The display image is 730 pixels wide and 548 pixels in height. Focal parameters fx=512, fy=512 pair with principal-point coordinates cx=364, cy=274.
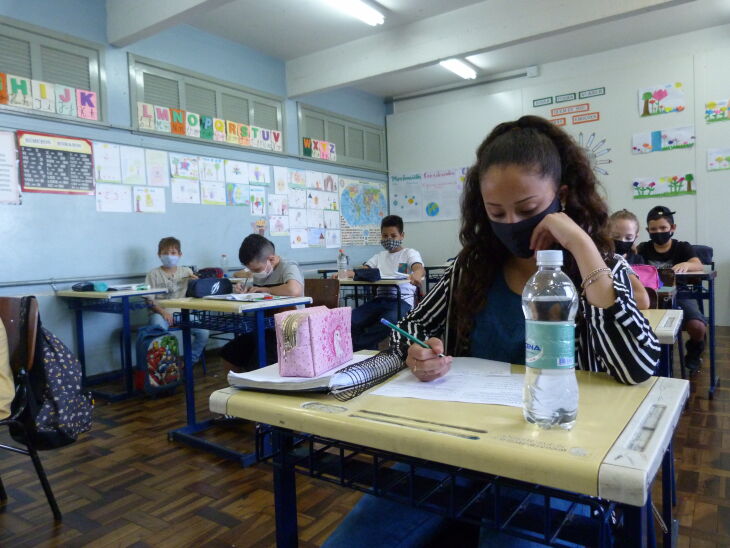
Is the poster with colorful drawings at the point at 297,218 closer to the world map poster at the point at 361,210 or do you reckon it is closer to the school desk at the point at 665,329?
the world map poster at the point at 361,210

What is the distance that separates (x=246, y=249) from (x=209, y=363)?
1828mm

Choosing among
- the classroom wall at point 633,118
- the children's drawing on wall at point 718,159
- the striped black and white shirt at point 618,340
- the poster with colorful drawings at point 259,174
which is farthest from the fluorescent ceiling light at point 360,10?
the striped black and white shirt at point 618,340

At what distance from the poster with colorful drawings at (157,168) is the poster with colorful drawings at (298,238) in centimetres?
147

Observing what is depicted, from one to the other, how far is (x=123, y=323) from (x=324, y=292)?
4.85 feet

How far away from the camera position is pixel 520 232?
99 cm

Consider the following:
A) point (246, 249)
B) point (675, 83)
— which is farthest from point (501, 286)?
point (675, 83)

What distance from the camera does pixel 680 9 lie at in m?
4.52

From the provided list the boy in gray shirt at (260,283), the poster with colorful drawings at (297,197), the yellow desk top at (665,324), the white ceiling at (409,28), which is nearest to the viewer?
the yellow desk top at (665,324)

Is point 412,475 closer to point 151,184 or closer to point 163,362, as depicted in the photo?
point 163,362

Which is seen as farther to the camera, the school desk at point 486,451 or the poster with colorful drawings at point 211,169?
the poster with colorful drawings at point 211,169

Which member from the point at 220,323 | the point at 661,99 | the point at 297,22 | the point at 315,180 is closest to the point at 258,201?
the point at 315,180

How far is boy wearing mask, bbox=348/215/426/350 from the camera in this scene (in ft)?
11.2

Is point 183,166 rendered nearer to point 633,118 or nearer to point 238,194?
point 238,194

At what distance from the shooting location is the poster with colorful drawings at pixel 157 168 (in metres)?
4.05
